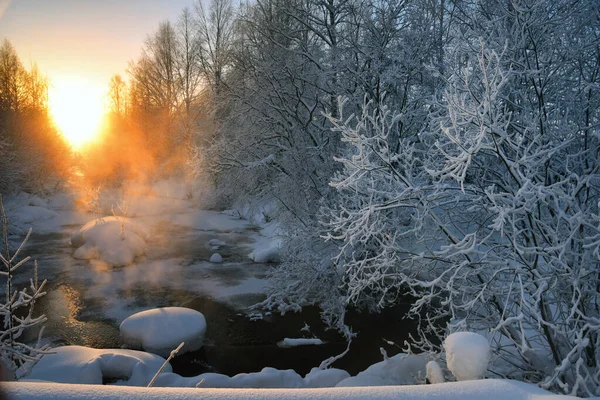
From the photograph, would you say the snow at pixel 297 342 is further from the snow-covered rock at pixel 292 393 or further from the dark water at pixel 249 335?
the snow-covered rock at pixel 292 393

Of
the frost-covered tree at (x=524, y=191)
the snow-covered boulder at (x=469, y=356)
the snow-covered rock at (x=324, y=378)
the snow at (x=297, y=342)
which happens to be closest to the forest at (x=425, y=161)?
the frost-covered tree at (x=524, y=191)

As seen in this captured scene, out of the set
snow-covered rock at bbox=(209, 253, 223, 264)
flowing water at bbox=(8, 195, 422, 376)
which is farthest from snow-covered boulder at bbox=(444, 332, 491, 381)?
snow-covered rock at bbox=(209, 253, 223, 264)

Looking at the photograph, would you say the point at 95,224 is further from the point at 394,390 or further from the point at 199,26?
the point at 199,26

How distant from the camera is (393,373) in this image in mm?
5789

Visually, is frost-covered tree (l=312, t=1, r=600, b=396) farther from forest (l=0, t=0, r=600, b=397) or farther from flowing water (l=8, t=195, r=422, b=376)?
flowing water (l=8, t=195, r=422, b=376)

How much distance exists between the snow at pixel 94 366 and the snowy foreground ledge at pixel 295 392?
334cm

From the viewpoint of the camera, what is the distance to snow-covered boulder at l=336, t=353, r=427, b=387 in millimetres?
5578

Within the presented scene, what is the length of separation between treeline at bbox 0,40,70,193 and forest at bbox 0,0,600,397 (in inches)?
6.9

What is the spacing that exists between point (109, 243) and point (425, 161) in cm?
1320

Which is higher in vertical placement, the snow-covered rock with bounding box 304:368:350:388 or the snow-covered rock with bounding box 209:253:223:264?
the snow-covered rock with bounding box 209:253:223:264

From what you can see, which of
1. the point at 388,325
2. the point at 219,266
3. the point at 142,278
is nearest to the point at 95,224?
the point at 142,278

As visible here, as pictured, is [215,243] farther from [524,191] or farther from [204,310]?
[524,191]

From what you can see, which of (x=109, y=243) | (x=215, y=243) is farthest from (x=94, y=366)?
(x=215, y=243)

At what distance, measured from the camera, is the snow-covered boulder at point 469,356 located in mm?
3293
